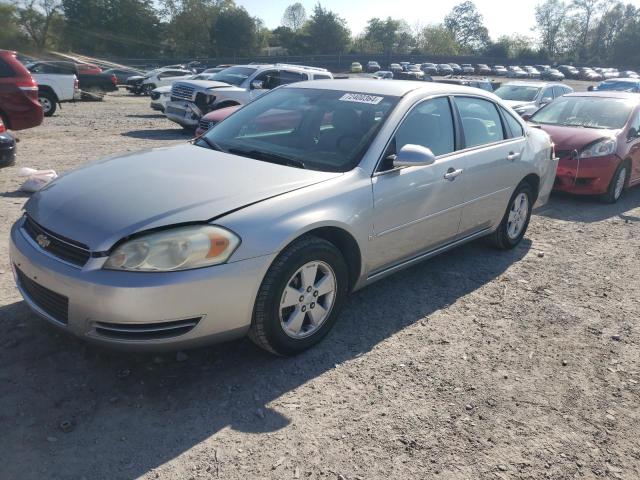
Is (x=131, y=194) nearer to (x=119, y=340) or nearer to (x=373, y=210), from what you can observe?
(x=119, y=340)

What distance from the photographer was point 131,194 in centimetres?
310

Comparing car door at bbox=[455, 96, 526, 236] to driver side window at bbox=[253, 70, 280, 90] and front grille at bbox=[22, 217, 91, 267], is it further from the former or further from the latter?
driver side window at bbox=[253, 70, 280, 90]

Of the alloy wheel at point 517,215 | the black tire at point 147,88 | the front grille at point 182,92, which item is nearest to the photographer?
the alloy wheel at point 517,215

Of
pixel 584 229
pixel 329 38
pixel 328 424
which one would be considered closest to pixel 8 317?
pixel 328 424

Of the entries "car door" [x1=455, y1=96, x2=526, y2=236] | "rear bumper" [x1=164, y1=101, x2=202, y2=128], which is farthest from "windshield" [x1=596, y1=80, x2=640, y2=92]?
"car door" [x1=455, y1=96, x2=526, y2=236]

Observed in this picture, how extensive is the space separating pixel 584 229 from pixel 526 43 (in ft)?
414

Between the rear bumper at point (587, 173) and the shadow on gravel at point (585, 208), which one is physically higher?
the rear bumper at point (587, 173)

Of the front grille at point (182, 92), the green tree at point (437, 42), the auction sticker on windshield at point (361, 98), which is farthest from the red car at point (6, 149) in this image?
the green tree at point (437, 42)

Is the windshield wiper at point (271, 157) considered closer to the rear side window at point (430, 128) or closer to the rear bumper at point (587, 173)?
the rear side window at point (430, 128)

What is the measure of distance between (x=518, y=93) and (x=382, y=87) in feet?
35.0

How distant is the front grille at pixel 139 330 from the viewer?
2.73 m

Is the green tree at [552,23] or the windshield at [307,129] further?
the green tree at [552,23]

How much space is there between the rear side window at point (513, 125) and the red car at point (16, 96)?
808 cm

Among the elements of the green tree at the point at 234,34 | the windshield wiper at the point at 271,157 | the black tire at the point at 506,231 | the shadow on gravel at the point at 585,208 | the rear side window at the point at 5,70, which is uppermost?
the green tree at the point at 234,34
